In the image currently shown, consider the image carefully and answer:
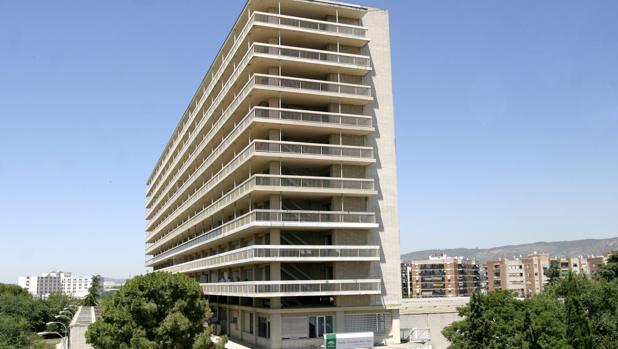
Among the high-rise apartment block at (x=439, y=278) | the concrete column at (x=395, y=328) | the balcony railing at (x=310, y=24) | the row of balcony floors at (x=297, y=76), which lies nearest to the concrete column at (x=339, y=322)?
the concrete column at (x=395, y=328)

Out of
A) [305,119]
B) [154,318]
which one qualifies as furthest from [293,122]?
[154,318]

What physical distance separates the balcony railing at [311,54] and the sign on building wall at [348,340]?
23370mm

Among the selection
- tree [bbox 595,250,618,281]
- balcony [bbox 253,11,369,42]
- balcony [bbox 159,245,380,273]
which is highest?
balcony [bbox 253,11,369,42]

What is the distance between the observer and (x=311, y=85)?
164ft

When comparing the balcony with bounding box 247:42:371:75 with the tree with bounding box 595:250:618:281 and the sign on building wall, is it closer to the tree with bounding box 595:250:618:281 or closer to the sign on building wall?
the sign on building wall

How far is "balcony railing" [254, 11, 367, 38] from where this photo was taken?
49013 mm

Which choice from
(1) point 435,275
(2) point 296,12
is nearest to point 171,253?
(2) point 296,12

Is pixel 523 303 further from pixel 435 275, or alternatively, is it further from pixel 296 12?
pixel 435 275

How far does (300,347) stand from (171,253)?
149 feet

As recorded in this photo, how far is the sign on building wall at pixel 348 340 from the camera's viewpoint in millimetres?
45375

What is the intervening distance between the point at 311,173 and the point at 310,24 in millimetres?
13354

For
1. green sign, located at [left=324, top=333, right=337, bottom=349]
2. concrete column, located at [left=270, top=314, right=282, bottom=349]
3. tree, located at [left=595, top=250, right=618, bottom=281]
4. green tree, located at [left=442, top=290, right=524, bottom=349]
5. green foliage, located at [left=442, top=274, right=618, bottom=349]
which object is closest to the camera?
green foliage, located at [left=442, top=274, right=618, bottom=349]

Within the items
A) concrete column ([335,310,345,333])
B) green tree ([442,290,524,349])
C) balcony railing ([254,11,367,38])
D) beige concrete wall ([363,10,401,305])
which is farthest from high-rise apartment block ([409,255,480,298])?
green tree ([442,290,524,349])

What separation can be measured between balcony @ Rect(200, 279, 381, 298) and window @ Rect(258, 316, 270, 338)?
10.2 feet
